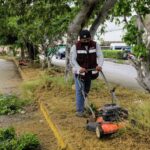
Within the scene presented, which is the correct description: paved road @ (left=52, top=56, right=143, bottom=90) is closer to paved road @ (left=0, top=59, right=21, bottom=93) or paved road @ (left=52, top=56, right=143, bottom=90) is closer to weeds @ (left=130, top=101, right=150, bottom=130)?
paved road @ (left=0, top=59, right=21, bottom=93)

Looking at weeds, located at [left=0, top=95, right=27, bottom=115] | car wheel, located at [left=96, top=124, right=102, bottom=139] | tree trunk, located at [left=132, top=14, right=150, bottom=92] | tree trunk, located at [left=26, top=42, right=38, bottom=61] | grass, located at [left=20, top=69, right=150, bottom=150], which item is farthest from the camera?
tree trunk, located at [left=26, top=42, right=38, bottom=61]

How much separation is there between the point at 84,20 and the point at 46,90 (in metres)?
2.65

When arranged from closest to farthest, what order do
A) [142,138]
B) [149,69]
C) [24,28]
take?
[142,138], [149,69], [24,28]

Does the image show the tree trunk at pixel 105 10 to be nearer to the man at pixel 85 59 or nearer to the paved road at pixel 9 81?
the man at pixel 85 59

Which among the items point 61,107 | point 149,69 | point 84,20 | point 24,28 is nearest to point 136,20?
point 149,69

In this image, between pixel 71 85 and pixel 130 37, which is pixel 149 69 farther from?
pixel 71 85

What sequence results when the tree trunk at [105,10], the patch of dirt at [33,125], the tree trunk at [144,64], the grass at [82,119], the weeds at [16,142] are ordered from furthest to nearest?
the tree trunk at [105,10] → the patch of dirt at [33,125] → the tree trunk at [144,64] → the weeds at [16,142] → the grass at [82,119]

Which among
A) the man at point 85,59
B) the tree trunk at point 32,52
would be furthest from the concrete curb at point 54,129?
the tree trunk at point 32,52

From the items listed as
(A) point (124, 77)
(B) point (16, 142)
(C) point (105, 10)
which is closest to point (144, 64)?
(B) point (16, 142)

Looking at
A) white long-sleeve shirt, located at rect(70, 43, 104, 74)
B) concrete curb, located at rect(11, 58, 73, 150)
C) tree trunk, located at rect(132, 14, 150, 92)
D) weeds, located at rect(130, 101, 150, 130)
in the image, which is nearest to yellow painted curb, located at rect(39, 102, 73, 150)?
concrete curb, located at rect(11, 58, 73, 150)

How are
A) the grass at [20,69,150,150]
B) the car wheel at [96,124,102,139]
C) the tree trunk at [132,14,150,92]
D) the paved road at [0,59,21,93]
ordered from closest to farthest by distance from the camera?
1. the grass at [20,69,150,150]
2. the car wheel at [96,124,102,139]
3. the tree trunk at [132,14,150,92]
4. the paved road at [0,59,21,93]

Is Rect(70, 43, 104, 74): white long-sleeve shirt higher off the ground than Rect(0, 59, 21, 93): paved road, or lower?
higher

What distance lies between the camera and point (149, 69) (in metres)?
8.26

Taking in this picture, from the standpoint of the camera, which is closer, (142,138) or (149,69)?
(142,138)
